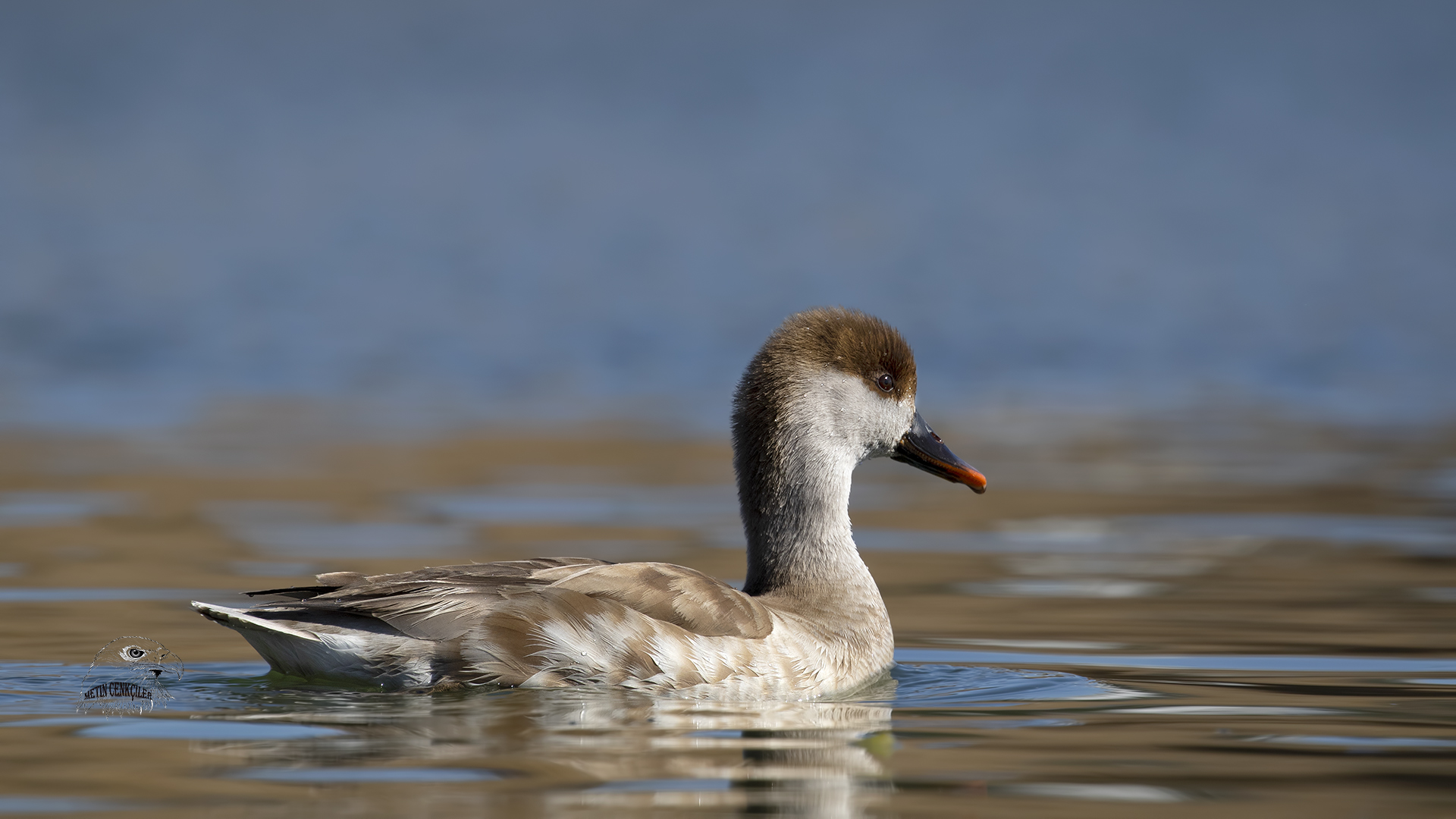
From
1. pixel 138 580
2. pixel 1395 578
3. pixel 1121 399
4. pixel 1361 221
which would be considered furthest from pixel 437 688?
pixel 1361 221

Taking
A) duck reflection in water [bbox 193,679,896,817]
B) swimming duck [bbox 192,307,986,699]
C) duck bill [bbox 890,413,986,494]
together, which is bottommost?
duck reflection in water [bbox 193,679,896,817]

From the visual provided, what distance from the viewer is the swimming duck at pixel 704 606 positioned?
6.70 meters

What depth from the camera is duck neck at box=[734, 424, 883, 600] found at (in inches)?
316

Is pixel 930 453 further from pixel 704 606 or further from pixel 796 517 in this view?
pixel 704 606

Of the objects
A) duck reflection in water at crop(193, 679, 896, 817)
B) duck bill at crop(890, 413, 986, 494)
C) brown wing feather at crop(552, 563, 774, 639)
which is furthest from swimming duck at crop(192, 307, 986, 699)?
duck bill at crop(890, 413, 986, 494)

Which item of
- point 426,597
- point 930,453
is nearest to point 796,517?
point 930,453

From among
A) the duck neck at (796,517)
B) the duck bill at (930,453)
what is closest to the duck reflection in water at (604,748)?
the duck neck at (796,517)

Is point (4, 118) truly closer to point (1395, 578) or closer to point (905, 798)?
point (1395, 578)

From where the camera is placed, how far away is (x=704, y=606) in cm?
703

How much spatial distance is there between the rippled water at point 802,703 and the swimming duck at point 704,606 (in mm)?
132

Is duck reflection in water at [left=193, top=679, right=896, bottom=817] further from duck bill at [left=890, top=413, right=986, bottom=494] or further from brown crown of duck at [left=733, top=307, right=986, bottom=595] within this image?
duck bill at [left=890, top=413, right=986, bottom=494]

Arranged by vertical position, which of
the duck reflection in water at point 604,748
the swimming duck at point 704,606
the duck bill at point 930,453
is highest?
the duck bill at point 930,453

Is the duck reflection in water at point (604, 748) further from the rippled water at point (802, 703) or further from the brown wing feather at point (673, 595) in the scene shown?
the brown wing feather at point (673, 595)

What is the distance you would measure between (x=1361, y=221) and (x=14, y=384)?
19541 millimetres
